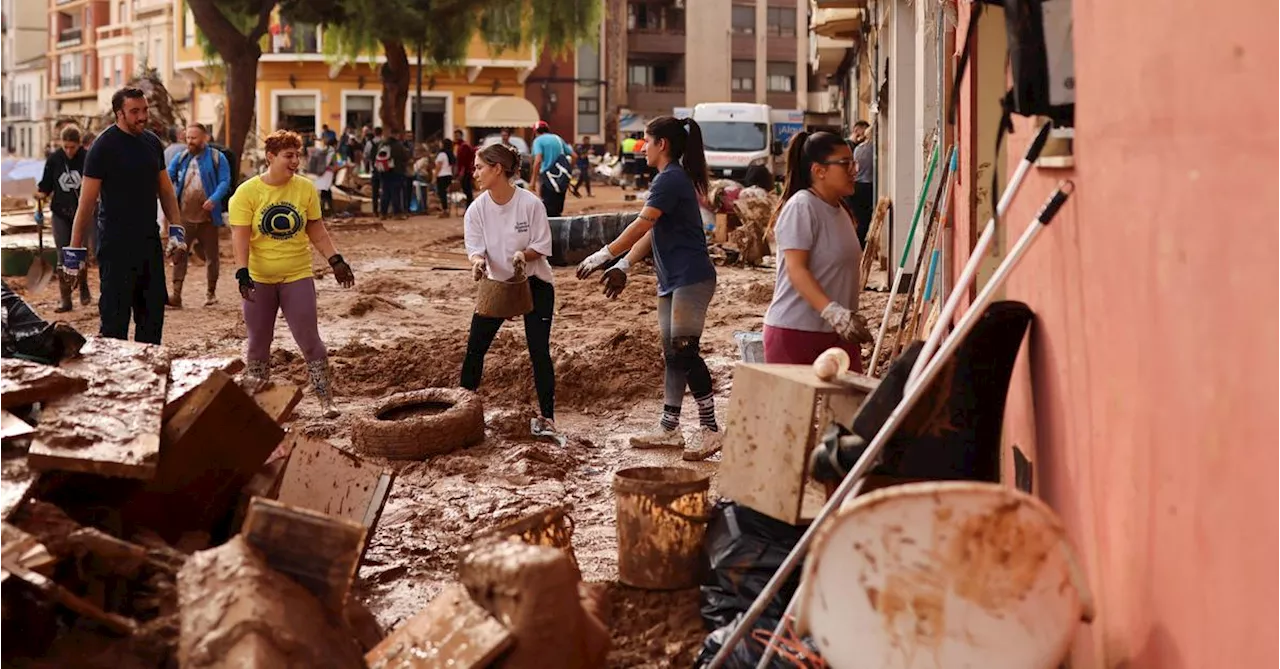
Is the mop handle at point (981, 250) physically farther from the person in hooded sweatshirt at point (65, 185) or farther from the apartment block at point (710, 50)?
the apartment block at point (710, 50)

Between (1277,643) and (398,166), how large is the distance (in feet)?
92.0

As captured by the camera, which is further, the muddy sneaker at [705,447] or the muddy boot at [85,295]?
the muddy boot at [85,295]

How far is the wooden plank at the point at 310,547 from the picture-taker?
13.0ft

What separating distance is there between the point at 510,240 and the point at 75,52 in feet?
262

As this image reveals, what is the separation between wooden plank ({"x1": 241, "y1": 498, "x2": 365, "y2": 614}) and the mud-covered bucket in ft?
5.07

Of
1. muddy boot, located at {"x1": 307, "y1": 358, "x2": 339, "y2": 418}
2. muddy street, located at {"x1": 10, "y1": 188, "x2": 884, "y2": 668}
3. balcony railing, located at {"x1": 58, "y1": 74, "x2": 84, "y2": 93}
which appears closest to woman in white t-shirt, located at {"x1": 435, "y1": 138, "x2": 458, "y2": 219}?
muddy street, located at {"x1": 10, "y1": 188, "x2": 884, "y2": 668}

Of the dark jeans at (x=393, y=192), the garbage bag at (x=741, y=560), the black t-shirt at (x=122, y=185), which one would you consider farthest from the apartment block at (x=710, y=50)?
the garbage bag at (x=741, y=560)

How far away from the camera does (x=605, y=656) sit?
13.6ft

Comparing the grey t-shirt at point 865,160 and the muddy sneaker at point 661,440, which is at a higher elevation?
the grey t-shirt at point 865,160

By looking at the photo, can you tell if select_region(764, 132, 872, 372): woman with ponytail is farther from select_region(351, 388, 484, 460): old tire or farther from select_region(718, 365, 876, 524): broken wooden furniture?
select_region(351, 388, 484, 460): old tire

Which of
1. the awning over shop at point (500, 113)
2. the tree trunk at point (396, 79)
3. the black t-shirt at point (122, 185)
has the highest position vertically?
the awning over shop at point (500, 113)

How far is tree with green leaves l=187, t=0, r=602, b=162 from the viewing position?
26281 mm

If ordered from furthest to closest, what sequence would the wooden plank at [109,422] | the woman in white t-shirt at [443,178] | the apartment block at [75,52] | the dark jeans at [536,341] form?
the apartment block at [75,52]
the woman in white t-shirt at [443,178]
the dark jeans at [536,341]
the wooden plank at [109,422]

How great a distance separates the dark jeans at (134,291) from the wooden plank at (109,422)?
3443 millimetres
